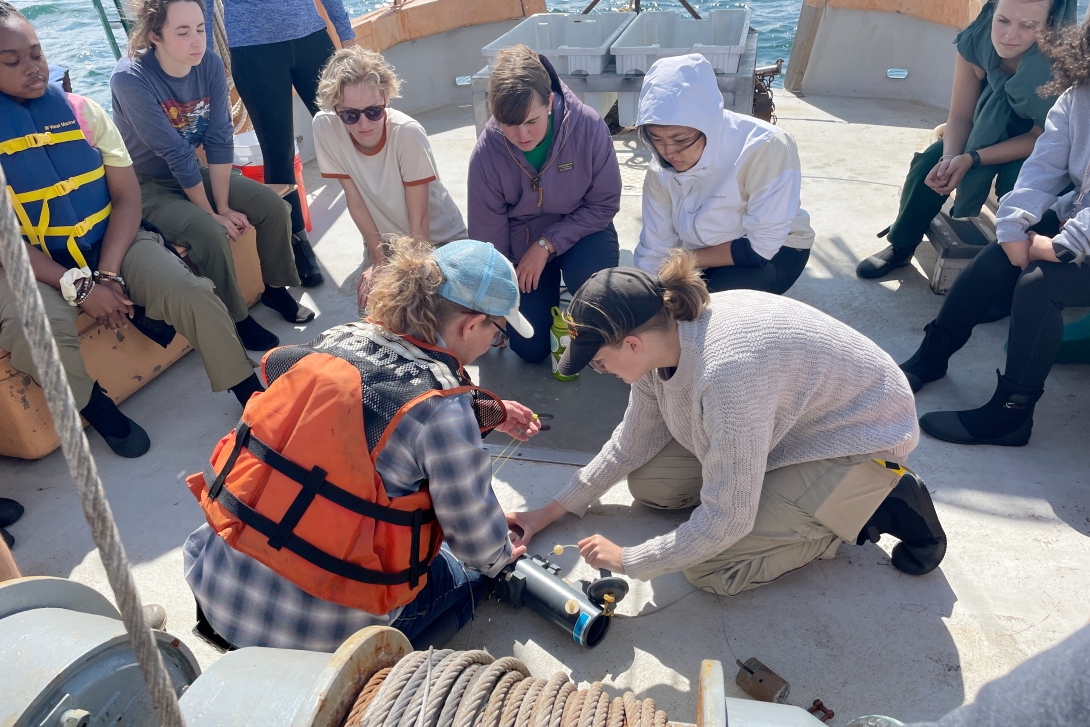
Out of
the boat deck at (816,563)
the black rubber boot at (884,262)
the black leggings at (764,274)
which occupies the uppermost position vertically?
the black leggings at (764,274)

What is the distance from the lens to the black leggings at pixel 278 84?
4207 mm

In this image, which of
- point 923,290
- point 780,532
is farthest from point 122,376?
point 923,290

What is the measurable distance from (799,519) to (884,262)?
236 cm

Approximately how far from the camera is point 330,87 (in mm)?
3346

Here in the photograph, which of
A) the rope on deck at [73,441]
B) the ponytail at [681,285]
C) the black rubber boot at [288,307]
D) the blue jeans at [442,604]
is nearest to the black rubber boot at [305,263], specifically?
the black rubber boot at [288,307]

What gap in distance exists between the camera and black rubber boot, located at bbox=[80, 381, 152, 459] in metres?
3.10

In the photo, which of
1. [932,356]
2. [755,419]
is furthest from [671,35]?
[755,419]

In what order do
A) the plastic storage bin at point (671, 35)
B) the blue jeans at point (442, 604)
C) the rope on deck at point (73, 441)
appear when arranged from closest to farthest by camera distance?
1. the rope on deck at point (73, 441)
2. the blue jeans at point (442, 604)
3. the plastic storage bin at point (671, 35)

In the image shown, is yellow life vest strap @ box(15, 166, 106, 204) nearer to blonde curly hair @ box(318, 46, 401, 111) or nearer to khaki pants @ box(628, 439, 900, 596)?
blonde curly hair @ box(318, 46, 401, 111)

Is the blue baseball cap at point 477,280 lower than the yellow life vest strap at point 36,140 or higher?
lower

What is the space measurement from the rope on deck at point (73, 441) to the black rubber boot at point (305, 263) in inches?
139

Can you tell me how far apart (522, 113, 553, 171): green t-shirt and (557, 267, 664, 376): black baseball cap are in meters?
1.48

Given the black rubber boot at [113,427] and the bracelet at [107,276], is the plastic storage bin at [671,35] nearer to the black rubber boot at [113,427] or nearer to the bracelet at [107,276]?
the bracelet at [107,276]

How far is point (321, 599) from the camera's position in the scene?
186 cm
